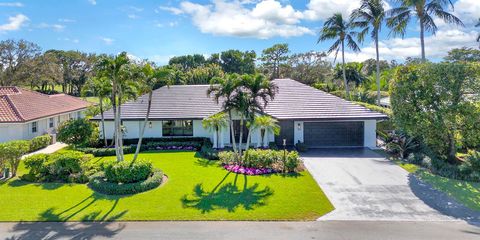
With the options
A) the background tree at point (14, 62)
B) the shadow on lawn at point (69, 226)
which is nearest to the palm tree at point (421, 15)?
the shadow on lawn at point (69, 226)

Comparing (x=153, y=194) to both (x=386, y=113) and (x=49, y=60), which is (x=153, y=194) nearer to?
(x=386, y=113)

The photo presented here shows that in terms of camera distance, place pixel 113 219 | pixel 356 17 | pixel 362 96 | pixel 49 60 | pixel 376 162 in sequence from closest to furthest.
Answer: pixel 113 219, pixel 376 162, pixel 356 17, pixel 362 96, pixel 49 60

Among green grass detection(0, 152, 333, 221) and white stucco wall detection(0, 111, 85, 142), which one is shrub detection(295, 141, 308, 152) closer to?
green grass detection(0, 152, 333, 221)

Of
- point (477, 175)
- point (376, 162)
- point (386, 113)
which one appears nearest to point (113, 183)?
point (376, 162)

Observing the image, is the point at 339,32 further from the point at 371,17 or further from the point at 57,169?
the point at 57,169

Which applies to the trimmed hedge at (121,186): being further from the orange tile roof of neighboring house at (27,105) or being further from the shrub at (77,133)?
the orange tile roof of neighboring house at (27,105)
